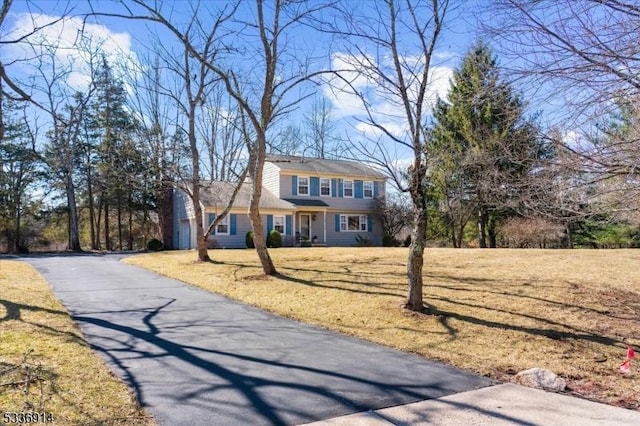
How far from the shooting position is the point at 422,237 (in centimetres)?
837

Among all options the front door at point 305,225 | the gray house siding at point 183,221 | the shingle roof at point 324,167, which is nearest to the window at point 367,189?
the shingle roof at point 324,167

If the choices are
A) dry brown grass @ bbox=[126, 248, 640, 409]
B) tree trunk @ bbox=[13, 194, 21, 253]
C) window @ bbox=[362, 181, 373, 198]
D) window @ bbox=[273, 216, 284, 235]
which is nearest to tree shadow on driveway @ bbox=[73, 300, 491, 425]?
dry brown grass @ bbox=[126, 248, 640, 409]

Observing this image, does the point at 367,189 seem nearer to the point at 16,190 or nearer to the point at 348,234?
the point at 348,234

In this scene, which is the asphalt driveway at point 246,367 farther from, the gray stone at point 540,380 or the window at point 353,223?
the window at point 353,223

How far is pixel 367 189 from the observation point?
3294 cm

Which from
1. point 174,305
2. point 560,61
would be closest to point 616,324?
point 560,61

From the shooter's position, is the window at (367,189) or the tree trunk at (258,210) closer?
the tree trunk at (258,210)

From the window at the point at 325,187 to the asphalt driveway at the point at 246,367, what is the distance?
2226cm

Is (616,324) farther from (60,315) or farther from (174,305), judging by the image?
(60,315)

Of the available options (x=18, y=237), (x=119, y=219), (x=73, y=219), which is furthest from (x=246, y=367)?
(x=18, y=237)

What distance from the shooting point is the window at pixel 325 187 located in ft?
102

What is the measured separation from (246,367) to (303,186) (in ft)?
83.6

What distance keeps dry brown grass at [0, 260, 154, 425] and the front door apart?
2297cm

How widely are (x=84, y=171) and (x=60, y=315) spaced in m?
30.2
